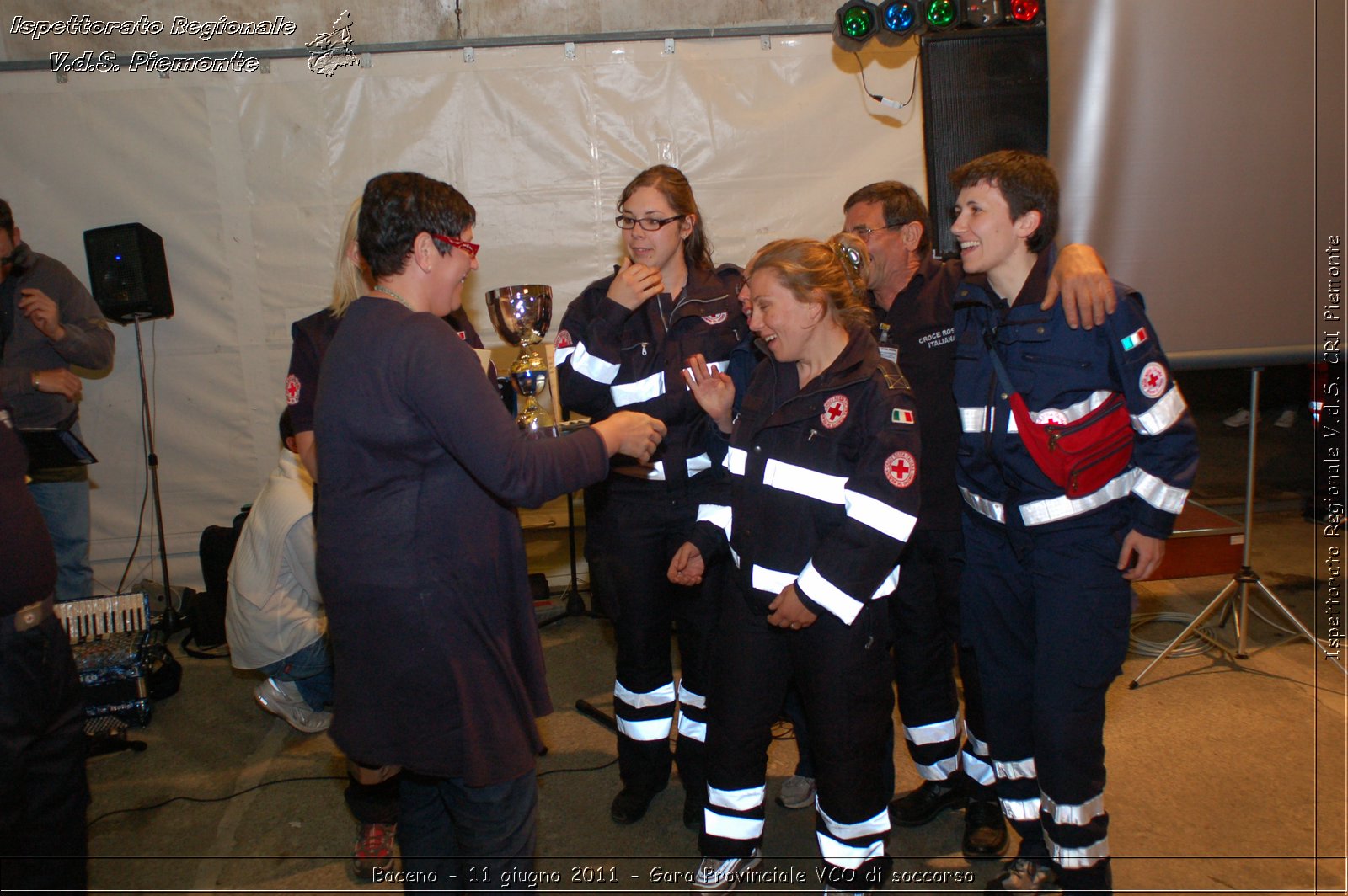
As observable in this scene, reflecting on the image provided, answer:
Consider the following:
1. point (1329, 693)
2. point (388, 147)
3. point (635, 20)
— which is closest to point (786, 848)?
point (1329, 693)

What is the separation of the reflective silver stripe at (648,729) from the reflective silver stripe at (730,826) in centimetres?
55

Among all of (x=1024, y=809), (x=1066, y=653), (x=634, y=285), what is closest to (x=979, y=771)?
(x=1024, y=809)

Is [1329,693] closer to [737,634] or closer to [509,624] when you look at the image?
[737,634]

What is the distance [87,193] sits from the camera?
5141 mm

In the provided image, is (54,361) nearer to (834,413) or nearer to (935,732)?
(834,413)

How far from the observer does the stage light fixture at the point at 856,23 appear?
4.53 m

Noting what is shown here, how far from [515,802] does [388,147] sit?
4.26m

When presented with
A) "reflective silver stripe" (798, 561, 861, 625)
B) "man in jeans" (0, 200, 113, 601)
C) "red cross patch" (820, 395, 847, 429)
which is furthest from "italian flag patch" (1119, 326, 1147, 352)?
"man in jeans" (0, 200, 113, 601)

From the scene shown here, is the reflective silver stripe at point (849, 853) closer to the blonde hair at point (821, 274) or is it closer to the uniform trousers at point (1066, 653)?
the uniform trousers at point (1066, 653)

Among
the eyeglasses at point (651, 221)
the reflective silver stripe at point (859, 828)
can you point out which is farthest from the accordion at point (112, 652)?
the reflective silver stripe at point (859, 828)

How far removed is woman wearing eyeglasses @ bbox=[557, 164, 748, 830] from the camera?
9.52 feet

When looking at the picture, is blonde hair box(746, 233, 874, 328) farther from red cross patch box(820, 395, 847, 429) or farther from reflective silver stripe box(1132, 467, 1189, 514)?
reflective silver stripe box(1132, 467, 1189, 514)

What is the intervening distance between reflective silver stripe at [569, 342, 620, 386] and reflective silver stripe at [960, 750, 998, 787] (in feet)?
5.78

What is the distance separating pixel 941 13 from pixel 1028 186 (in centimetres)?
248
